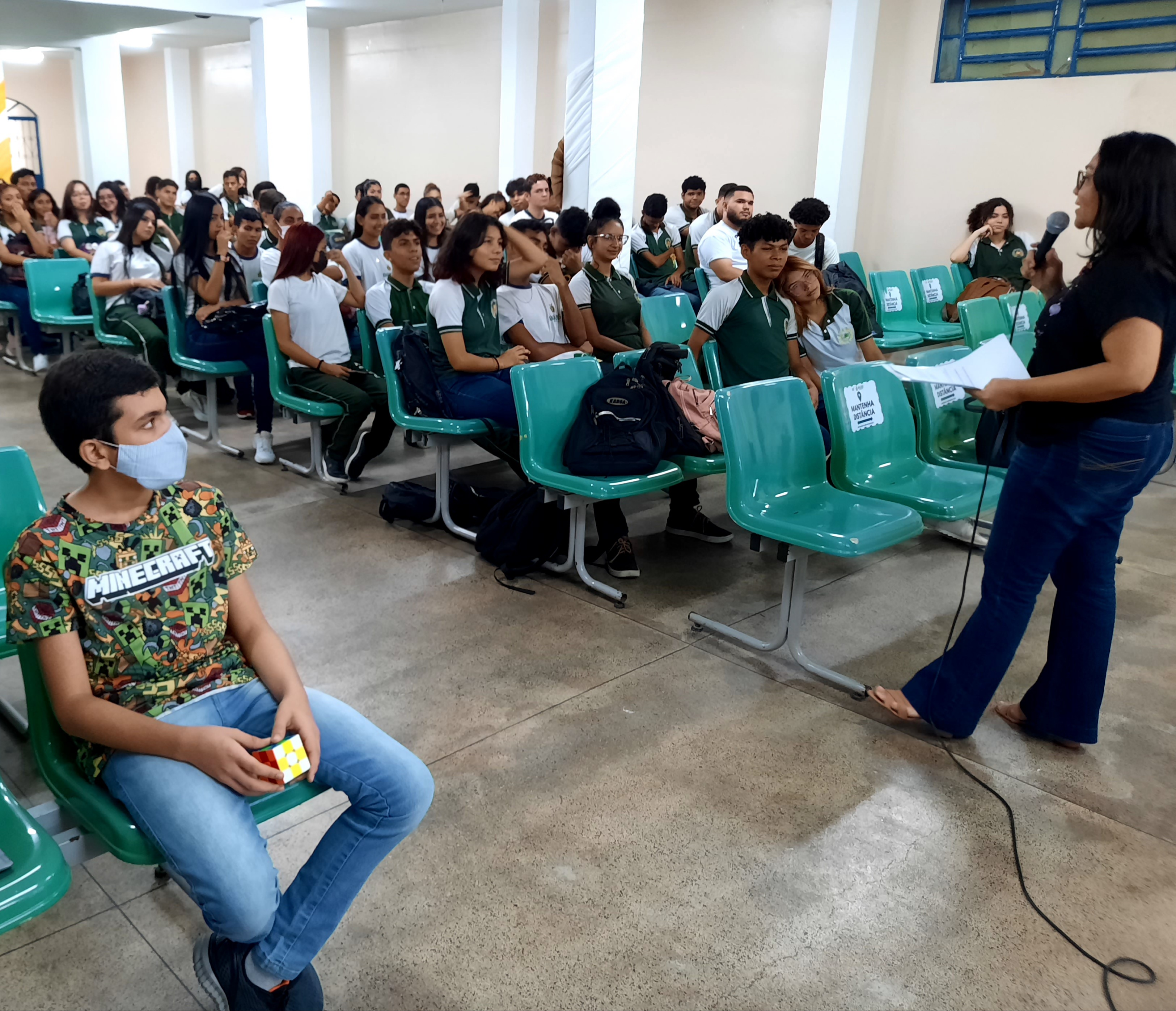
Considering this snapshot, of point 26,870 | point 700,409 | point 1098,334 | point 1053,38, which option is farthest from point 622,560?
point 1053,38

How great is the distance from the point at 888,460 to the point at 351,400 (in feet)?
7.61

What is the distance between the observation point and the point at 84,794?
5.15ft

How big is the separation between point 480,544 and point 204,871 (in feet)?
7.94

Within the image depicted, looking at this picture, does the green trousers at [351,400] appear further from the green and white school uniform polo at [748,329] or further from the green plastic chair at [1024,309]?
the green plastic chair at [1024,309]

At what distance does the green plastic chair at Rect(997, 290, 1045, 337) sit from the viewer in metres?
5.13

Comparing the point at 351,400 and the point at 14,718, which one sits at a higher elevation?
the point at 351,400

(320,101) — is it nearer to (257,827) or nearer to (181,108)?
(181,108)

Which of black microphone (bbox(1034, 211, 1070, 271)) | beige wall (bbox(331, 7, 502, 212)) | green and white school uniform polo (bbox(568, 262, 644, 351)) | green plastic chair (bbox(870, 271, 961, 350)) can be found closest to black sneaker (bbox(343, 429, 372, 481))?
green and white school uniform polo (bbox(568, 262, 644, 351))

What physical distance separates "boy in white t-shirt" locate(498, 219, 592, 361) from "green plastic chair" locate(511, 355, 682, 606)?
2.82 ft

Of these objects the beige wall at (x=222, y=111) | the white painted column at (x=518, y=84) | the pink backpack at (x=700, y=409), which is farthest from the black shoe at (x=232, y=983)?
the beige wall at (x=222, y=111)

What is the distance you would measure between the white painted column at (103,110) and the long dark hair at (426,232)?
28.1ft

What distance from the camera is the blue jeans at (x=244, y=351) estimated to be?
5031mm

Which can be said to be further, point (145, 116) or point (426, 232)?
point (145, 116)

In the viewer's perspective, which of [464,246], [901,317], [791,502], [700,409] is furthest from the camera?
[901,317]
